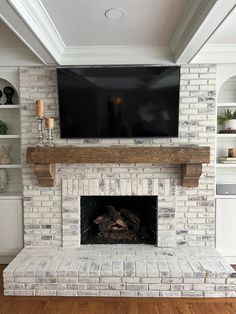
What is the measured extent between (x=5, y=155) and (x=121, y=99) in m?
1.52

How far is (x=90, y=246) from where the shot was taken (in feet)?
10.3

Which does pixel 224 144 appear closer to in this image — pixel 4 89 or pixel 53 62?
pixel 53 62

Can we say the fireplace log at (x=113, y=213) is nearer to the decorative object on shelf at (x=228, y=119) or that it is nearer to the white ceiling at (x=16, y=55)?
the decorative object on shelf at (x=228, y=119)

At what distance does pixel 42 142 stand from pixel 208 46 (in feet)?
6.66

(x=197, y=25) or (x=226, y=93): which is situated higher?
(x=197, y=25)

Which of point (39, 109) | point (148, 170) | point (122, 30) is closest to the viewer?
point (122, 30)

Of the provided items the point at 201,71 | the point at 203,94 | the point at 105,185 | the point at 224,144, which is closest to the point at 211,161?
the point at 224,144

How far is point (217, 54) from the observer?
2.95 metres

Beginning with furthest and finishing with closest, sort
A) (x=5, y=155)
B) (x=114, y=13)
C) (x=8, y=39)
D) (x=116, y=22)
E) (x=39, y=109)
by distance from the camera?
1. (x=5, y=155)
2. (x=39, y=109)
3. (x=8, y=39)
4. (x=116, y=22)
5. (x=114, y=13)

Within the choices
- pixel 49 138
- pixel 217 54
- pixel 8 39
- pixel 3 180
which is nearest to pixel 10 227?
pixel 3 180

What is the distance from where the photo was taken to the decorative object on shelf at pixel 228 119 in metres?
3.10

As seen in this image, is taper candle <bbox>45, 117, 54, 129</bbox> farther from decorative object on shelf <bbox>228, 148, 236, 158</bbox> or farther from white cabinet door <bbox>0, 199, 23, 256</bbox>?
decorative object on shelf <bbox>228, 148, 236, 158</bbox>

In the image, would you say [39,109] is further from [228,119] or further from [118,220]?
[228,119]

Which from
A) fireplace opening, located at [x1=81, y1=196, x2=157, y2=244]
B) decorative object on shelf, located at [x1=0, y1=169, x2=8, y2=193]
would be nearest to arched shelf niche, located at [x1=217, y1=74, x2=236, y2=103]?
fireplace opening, located at [x1=81, y1=196, x2=157, y2=244]
